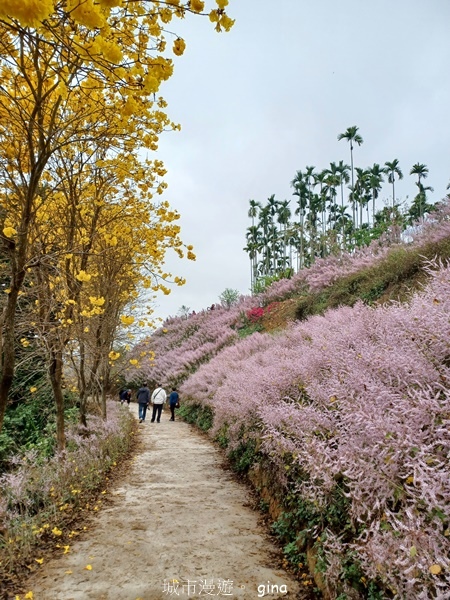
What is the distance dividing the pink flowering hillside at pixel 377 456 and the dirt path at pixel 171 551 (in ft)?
1.49

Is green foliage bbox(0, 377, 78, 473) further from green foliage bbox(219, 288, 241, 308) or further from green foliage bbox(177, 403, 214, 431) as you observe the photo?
green foliage bbox(219, 288, 241, 308)

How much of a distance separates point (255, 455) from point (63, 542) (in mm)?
2827

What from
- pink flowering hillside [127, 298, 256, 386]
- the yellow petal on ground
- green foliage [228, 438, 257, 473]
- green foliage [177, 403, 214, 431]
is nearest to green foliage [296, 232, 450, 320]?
green foliage [228, 438, 257, 473]

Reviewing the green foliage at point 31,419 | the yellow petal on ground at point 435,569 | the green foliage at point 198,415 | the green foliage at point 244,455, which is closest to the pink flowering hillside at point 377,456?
the yellow petal on ground at point 435,569

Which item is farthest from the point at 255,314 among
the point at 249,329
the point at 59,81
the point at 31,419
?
the point at 59,81

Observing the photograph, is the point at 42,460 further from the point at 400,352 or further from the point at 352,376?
the point at 400,352

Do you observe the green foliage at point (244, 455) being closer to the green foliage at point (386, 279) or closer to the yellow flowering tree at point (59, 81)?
the yellow flowering tree at point (59, 81)

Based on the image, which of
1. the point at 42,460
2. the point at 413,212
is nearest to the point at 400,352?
the point at 42,460

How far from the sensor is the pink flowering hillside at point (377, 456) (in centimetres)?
187

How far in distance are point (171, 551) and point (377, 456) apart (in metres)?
2.75

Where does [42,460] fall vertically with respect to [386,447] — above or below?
below

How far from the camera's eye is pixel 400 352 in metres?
2.83

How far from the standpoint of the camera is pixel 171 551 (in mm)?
3959

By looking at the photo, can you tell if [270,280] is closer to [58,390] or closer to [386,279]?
[386,279]
